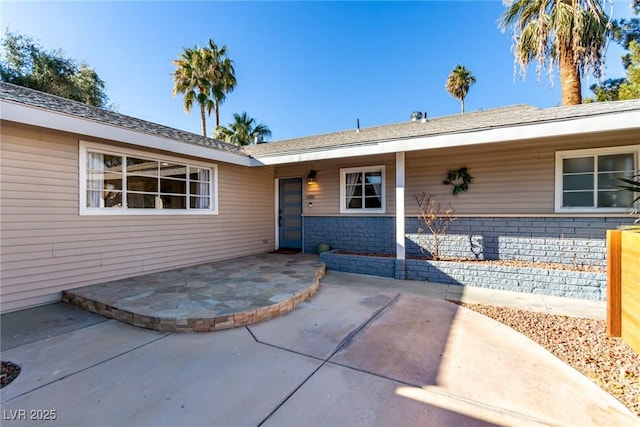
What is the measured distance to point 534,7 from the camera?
26.8ft

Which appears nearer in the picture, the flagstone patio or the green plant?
the flagstone patio

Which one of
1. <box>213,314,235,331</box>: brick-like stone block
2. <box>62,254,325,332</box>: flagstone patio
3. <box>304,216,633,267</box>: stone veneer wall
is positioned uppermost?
<box>304,216,633,267</box>: stone veneer wall

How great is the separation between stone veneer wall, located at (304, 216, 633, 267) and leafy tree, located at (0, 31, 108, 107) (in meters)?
16.8

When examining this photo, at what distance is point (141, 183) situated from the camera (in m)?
5.61

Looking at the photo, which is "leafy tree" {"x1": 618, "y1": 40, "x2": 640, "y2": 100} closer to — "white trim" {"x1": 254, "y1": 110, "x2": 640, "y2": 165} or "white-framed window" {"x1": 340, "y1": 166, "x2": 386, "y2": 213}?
"white trim" {"x1": 254, "y1": 110, "x2": 640, "y2": 165}

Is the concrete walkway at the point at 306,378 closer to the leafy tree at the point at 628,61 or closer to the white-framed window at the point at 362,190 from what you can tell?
the white-framed window at the point at 362,190

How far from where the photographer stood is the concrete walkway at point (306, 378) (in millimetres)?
1964

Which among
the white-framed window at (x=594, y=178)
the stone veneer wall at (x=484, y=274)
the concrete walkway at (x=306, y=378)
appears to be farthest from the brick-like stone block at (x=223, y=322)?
the white-framed window at (x=594, y=178)

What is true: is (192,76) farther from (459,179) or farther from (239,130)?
(459,179)

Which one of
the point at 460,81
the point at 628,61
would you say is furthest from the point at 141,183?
the point at 460,81

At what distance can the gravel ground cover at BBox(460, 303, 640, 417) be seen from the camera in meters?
2.33

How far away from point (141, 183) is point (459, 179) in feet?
23.9

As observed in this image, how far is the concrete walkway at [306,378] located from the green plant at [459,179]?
3840mm

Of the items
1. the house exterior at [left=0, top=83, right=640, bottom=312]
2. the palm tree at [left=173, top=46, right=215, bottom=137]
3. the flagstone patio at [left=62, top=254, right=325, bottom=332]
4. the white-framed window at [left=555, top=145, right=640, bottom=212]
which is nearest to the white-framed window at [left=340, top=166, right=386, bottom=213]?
the house exterior at [left=0, top=83, right=640, bottom=312]
